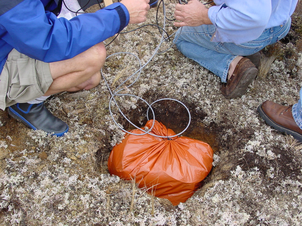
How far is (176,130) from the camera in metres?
1.95

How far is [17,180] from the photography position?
1299 millimetres

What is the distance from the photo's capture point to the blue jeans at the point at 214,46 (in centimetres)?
158

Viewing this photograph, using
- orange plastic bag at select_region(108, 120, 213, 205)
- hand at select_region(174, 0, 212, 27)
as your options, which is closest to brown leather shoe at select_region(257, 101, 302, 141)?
orange plastic bag at select_region(108, 120, 213, 205)

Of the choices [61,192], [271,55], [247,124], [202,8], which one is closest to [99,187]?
[61,192]

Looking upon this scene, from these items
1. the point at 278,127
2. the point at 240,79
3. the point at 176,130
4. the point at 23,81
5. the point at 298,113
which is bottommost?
the point at 176,130

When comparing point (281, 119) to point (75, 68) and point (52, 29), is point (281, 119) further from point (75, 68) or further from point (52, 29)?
point (52, 29)

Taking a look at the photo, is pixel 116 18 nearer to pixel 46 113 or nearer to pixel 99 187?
pixel 46 113

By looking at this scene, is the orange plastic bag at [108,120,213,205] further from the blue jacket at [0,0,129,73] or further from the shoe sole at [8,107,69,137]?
the blue jacket at [0,0,129,73]

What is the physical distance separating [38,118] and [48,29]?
700mm

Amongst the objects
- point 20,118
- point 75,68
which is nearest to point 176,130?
point 75,68

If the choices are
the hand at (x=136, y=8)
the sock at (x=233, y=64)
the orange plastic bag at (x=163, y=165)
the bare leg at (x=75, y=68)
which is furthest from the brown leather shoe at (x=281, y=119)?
the bare leg at (x=75, y=68)

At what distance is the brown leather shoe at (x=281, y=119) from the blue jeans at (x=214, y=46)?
405mm

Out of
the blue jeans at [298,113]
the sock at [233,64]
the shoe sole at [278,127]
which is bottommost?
the shoe sole at [278,127]

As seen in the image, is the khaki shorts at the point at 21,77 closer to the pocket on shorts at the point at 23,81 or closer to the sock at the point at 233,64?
the pocket on shorts at the point at 23,81
